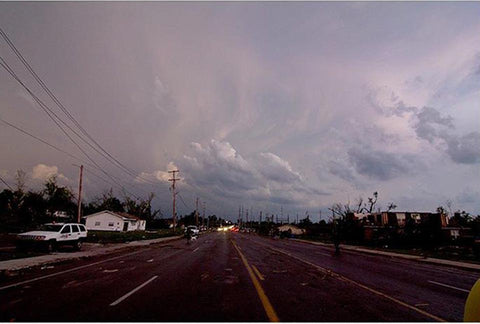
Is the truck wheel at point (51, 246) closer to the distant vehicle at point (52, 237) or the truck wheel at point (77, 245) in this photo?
the distant vehicle at point (52, 237)

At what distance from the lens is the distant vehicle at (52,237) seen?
60.6 ft

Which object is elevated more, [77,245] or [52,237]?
[52,237]

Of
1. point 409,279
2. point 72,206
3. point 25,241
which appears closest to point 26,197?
point 72,206

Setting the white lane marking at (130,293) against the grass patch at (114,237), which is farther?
the grass patch at (114,237)

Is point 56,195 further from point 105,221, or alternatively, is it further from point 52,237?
point 52,237

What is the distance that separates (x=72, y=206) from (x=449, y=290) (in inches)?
3344

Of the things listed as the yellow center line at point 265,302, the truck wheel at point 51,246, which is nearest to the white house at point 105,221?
the truck wheel at point 51,246

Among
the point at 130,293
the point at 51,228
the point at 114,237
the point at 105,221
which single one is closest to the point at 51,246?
the point at 51,228

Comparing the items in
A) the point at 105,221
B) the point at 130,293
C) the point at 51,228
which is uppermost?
the point at 51,228

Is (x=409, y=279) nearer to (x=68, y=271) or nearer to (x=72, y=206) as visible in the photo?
(x=68, y=271)

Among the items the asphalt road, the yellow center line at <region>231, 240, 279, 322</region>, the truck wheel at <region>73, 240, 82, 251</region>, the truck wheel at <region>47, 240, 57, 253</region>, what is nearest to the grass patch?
the truck wheel at <region>73, 240, 82, 251</region>

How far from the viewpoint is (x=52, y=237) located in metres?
19.4

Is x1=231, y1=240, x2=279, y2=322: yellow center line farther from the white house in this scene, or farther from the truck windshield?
the white house

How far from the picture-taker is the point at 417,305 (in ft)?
25.7
